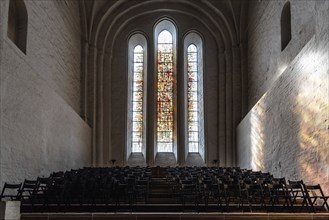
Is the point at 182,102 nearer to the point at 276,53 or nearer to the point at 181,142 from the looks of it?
the point at 181,142

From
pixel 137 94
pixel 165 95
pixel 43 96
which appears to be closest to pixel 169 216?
pixel 43 96

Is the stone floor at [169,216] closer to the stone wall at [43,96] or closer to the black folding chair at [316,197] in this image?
the black folding chair at [316,197]

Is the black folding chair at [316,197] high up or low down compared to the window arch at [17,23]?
down

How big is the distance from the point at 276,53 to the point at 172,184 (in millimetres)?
6997

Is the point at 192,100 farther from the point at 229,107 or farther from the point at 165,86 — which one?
the point at 229,107

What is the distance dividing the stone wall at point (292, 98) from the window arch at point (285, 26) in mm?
338

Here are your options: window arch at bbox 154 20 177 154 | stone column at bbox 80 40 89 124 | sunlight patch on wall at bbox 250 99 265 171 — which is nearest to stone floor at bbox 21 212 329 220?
sunlight patch on wall at bbox 250 99 265 171

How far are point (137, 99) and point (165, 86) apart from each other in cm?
160

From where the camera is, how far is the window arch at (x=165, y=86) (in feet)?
86.6

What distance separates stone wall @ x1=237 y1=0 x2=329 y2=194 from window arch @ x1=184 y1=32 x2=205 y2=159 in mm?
3023

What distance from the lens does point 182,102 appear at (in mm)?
26234

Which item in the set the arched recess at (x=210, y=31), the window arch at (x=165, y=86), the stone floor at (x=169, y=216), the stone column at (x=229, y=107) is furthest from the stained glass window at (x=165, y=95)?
the stone floor at (x=169, y=216)

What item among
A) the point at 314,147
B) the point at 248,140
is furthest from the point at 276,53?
the point at 314,147

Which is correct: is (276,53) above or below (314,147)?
above
